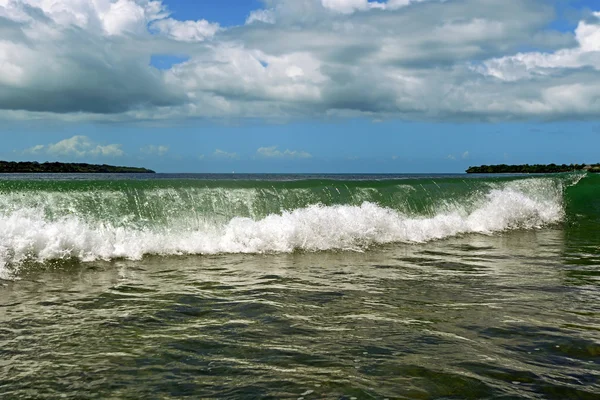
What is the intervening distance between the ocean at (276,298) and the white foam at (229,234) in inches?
1.9

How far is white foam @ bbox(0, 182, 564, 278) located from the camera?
37.4 ft

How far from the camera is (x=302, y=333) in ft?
19.0

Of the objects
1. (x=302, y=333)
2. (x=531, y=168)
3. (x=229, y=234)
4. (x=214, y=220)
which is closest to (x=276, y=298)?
(x=302, y=333)

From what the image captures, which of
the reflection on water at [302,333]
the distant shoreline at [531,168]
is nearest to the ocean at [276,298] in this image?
the reflection on water at [302,333]

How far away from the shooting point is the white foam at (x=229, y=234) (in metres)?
11.4

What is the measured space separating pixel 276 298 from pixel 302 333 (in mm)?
1798

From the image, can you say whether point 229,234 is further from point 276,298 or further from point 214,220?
point 276,298

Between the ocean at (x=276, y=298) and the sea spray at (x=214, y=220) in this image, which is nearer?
the ocean at (x=276, y=298)

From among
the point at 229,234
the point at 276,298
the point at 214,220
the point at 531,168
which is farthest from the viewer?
the point at 531,168

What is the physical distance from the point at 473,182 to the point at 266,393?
2055 cm

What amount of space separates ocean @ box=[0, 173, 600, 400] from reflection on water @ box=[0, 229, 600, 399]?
0.09ft

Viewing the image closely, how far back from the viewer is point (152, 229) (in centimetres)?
1342

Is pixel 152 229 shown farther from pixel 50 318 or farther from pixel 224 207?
pixel 50 318

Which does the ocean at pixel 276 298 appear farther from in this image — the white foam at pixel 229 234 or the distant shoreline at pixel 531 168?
the distant shoreline at pixel 531 168
